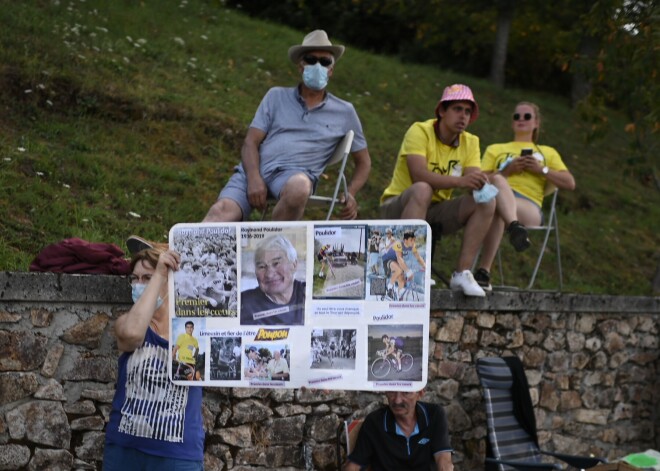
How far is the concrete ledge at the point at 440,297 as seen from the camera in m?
4.82

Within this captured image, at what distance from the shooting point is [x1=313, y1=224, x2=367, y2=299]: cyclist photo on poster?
3896 mm

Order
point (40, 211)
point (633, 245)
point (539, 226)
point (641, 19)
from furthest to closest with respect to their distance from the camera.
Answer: point (633, 245), point (641, 19), point (539, 226), point (40, 211)

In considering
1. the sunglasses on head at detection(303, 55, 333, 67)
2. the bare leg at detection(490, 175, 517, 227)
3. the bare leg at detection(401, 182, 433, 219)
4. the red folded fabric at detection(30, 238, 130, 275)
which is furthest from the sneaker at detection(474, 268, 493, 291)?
the red folded fabric at detection(30, 238, 130, 275)

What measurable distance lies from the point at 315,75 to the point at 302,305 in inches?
97.9

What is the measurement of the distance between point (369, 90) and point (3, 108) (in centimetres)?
671

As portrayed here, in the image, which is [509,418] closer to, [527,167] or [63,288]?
[527,167]

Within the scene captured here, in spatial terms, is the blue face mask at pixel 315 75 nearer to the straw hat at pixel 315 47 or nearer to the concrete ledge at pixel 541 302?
the straw hat at pixel 315 47

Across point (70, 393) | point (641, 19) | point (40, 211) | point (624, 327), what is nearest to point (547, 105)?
point (641, 19)

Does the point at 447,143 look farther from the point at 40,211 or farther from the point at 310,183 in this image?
the point at 40,211

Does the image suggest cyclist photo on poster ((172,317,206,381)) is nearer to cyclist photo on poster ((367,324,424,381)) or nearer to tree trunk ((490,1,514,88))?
cyclist photo on poster ((367,324,424,381))

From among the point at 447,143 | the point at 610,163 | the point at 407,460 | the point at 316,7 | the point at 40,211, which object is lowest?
the point at 407,460

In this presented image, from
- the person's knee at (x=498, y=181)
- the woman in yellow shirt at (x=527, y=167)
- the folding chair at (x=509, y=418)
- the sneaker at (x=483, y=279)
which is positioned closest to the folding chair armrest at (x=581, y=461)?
the folding chair at (x=509, y=418)

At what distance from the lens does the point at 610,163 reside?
1616 centimetres

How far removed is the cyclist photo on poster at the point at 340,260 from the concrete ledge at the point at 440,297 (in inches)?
61.0
